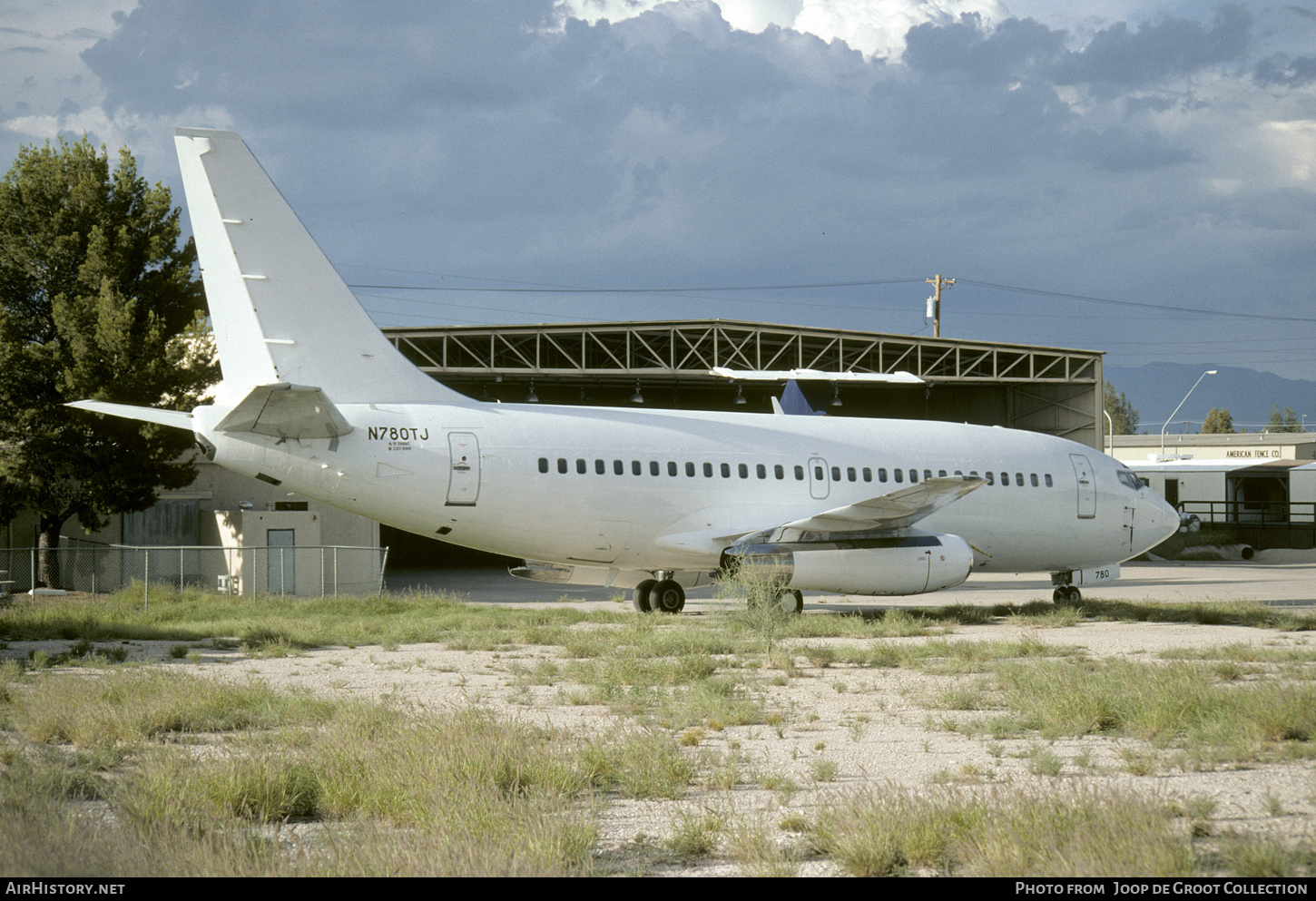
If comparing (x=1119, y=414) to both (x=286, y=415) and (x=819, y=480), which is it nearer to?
(x=819, y=480)

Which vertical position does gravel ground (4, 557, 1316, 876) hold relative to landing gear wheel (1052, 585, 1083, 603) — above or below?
above

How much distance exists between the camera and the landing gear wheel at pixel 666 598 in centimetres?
1969

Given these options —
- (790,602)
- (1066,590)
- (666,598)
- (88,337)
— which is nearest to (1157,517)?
(1066,590)

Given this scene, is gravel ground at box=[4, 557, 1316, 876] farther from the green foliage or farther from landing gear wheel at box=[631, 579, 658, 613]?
the green foliage

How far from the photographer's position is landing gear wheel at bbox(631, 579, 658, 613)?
1978 centimetres

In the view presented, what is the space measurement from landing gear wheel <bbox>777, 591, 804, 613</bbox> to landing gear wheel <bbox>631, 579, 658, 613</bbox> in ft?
8.67

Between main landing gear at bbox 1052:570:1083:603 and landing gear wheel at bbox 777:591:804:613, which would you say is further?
main landing gear at bbox 1052:570:1083:603

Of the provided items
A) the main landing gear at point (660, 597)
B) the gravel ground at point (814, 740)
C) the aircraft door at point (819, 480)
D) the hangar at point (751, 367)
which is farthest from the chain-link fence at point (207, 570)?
the aircraft door at point (819, 480)

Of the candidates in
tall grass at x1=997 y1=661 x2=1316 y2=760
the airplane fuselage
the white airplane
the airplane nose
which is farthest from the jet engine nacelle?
tall grass at x1=997 y1=661 x2=1316 y2=760

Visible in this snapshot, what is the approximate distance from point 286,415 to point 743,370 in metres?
27.6

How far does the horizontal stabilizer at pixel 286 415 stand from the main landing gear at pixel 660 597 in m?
6.79

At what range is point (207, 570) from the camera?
27.2m

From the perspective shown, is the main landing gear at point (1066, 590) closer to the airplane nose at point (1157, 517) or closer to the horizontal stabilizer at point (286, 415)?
the airplane nose at point (1157, 517)

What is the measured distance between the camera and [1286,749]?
7539mm
